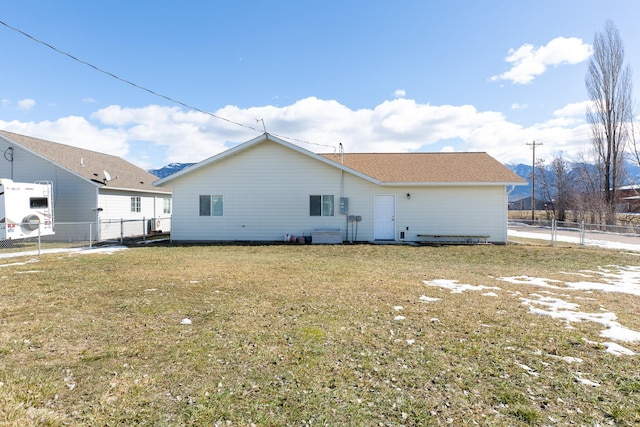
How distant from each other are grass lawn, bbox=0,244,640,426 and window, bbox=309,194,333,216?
25.0 feet

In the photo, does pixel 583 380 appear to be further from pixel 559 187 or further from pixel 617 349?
pixel 559 187

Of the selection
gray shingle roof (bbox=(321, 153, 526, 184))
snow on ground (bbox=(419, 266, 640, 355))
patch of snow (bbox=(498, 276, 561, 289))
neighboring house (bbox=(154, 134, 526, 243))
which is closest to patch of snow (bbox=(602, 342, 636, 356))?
snow on ground (bbox=(419, 266, 640, 355))

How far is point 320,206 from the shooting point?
14.9 metres

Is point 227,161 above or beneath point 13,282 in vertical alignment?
above

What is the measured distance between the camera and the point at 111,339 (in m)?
4.03

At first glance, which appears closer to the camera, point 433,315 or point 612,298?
point 433,315

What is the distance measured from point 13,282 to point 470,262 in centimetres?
1186

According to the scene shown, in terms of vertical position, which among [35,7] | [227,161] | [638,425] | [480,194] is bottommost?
[638,425]

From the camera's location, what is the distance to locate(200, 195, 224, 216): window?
49.2ft

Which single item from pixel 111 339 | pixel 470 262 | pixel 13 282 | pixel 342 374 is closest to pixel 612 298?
pixel 470 262

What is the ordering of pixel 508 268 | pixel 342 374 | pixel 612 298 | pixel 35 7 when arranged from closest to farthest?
pixel 342 374 < pixel 612 298 < pixel 35 7 < pixel 508 268

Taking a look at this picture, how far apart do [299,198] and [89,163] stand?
12537 mm

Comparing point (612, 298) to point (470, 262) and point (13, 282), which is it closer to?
point (470, 262)

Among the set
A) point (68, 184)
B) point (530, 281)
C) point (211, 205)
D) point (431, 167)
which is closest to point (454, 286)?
point (530, 281)
